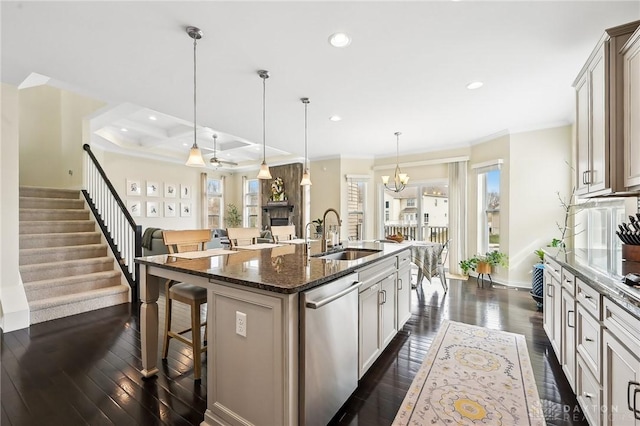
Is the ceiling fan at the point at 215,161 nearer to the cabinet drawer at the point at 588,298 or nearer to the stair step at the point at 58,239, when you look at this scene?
the stair step at the point at 58,239

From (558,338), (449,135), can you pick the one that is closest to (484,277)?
(449,135)

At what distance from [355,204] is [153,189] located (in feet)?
18.1

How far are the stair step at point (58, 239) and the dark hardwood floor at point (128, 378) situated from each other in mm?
1397

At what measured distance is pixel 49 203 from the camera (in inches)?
181

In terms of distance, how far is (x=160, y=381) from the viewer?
2.12 meters

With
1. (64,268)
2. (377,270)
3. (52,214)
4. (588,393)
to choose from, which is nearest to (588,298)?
(588,393)

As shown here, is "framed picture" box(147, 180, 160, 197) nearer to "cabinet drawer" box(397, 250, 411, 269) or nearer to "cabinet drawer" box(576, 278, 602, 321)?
"cabinet drawer" box(397, 250, 411, 269)

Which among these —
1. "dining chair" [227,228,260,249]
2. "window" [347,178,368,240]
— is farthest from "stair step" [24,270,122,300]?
"window" [347,178,368,240]

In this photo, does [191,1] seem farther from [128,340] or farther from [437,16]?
[128,340]

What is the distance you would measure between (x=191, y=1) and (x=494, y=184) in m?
5.44

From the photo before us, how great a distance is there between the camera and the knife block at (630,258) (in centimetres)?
183

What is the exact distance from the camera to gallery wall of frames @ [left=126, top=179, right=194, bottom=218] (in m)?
7.28

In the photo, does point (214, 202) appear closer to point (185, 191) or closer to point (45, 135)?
point (185, 191)

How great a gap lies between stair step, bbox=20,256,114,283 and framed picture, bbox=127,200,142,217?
3418mm
